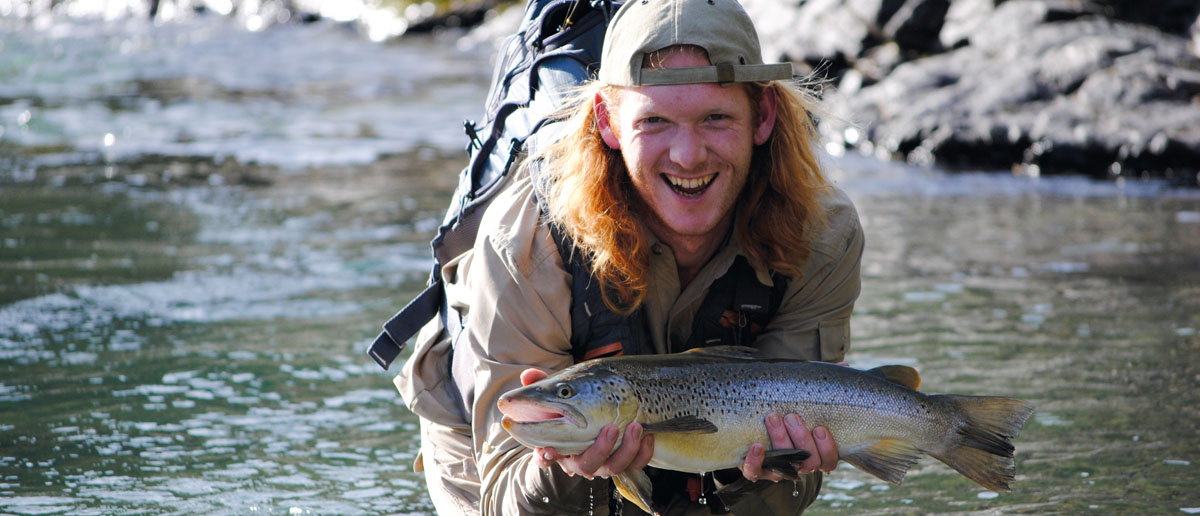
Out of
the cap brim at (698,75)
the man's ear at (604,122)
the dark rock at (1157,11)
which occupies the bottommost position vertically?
the man's ear at (604,122)

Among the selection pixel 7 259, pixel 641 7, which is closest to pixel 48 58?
pixel 7 259

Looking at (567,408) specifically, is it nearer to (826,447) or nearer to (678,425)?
(678,425)

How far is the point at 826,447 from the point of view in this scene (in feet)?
11.8

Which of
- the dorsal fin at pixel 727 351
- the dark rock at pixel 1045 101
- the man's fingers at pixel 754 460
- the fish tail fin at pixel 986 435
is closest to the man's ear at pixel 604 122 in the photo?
the dorsal fin at pixel 727 351

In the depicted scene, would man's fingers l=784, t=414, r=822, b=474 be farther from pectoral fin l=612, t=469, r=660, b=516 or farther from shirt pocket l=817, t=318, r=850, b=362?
shirt pocket l=817, t=318, r=850, b=362

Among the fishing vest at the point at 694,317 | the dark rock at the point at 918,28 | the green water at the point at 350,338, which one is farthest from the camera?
the dark rock at the point at 918,28

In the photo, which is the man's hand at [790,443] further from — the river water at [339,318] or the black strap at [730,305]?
the river water at [339,318]

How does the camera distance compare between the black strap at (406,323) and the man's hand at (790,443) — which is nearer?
the man's hand at (790,443)

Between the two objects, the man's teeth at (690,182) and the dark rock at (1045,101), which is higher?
the man's teeth at (690,182)

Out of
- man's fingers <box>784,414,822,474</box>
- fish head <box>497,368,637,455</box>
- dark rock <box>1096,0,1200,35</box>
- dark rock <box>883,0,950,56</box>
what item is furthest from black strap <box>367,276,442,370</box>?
dark rock <box>883,0,950,56</box>

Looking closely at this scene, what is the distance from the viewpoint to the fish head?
323 cm

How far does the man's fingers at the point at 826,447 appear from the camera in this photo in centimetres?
356

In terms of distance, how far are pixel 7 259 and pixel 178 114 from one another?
896cm

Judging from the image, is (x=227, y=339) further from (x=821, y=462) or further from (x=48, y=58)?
(x=48, y=58)
